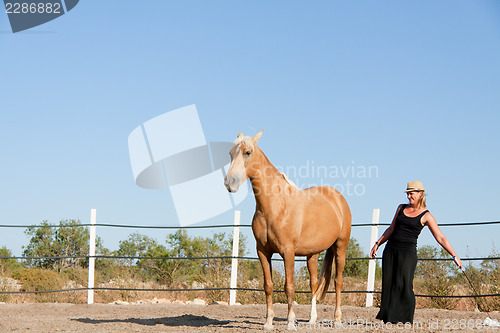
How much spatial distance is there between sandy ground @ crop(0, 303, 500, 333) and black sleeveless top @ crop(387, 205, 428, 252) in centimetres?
90

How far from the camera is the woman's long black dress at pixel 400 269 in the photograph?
5.40 metres

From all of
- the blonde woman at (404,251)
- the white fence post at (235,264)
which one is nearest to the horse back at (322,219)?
the blonde woman at (404,251)

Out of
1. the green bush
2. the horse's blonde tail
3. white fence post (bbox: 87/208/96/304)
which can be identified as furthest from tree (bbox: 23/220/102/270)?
the horse's blonde tail

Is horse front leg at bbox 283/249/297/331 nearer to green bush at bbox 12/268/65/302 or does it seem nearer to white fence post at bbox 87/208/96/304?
white fence post at bbox 87/208/96/304

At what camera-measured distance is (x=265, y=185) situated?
553 centimetres

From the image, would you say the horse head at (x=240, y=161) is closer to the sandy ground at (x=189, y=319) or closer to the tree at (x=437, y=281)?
the sandy ground at (x=189, y=319)

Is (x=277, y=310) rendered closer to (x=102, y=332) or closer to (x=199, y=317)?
(x=199, y=317)

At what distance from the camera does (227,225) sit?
943 centimetres

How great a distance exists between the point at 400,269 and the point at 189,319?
119 inches

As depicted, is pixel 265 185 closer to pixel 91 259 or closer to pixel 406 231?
pixel 406 231

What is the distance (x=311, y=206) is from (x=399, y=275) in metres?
1.21

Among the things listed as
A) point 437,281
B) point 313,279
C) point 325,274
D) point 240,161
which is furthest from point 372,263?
point 240,161

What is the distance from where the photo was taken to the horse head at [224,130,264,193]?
16.8 ft

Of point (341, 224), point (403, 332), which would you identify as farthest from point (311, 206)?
point (403, 332)
